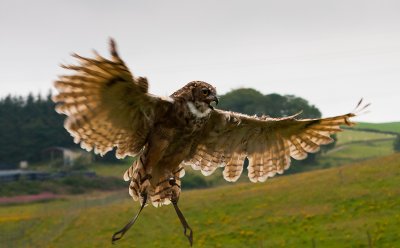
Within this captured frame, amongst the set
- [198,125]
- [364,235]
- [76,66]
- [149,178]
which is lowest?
[364,235]

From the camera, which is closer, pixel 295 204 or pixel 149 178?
pixel 149 178

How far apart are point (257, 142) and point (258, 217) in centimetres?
3719

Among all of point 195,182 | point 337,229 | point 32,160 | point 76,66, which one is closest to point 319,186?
point 337,229

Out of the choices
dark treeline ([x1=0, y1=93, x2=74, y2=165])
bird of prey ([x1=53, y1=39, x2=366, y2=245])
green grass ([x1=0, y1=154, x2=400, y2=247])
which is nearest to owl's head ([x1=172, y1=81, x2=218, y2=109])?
bird of prey ([x1=53, y1=39, x2=366, y2=245])

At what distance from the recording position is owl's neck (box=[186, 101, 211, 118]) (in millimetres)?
8352

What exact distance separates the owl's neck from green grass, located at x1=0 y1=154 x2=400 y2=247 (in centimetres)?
2846

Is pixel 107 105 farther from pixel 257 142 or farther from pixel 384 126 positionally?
pixel 384 126

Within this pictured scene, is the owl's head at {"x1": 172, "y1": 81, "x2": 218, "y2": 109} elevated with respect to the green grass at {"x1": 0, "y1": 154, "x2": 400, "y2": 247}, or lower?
elevated

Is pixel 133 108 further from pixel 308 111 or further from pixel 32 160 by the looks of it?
pixel 32 160

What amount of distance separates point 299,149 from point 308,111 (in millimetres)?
70197

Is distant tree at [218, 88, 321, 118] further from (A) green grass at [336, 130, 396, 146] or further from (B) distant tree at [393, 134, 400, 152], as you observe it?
(A) green grass at [336, 130, 396, 146]

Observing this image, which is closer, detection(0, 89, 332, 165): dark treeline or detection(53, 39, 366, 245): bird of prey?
detection(53, 39, 366, 245): bird of prey

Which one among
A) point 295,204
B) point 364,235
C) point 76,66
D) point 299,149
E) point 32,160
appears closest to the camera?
point 76,66

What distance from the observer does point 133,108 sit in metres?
8.42
